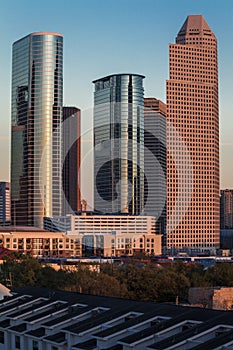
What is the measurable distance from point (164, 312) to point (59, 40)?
172 m

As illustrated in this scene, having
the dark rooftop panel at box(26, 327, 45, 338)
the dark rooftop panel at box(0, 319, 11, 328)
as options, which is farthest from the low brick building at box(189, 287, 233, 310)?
the dark rooftop panel at box(26, 327, 45, 338)

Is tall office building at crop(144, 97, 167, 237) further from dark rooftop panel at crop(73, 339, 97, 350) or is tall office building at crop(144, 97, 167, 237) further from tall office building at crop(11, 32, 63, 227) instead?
dark rooftop panel at crop(73, 339, 97, 350)

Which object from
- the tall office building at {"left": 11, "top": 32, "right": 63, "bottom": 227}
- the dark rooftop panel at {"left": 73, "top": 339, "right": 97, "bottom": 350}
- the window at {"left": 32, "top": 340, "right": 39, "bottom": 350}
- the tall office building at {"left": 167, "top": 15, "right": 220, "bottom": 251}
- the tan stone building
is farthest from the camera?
the tall office building at {"left": 11, "top": 32, "right": 63, "bottom": 227}

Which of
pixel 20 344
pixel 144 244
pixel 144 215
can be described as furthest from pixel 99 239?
pixel 20 344

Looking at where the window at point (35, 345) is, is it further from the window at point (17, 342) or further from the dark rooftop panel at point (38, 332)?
the window at point (17, 342)

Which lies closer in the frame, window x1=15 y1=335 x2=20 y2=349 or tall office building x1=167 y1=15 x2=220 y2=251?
window x1=15 y1=335 x2=20 y2=349

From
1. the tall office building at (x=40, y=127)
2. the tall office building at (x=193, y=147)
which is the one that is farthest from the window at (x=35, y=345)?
the tall office building at (x=40, y=127)

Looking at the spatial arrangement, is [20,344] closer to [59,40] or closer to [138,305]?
[138,305]

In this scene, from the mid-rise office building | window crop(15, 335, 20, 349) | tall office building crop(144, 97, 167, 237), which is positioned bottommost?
window crop(15, 335, 20, 349)

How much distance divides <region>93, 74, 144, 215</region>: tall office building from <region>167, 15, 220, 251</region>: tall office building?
1063cm

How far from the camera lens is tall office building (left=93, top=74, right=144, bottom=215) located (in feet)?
638

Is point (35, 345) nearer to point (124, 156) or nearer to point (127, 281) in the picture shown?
point (127, 281)

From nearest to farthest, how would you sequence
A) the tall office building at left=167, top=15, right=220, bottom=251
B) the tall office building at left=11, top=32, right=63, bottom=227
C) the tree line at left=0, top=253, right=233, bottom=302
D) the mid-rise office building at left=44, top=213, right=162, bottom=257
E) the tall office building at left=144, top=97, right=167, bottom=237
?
the tree line at left=0, top=253, right=233, bottom=302 < the mid-rise office building at left=44, top=213, right=162, bottom=257 < the tall office building at left=167, top=15, right=220, bottom=251 < the tall office building at left=144, top=97, right=167, bottom=237 < the tall office building at left=11, top=32, right=63, bottom=227

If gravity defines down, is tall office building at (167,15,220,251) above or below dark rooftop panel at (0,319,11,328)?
above
